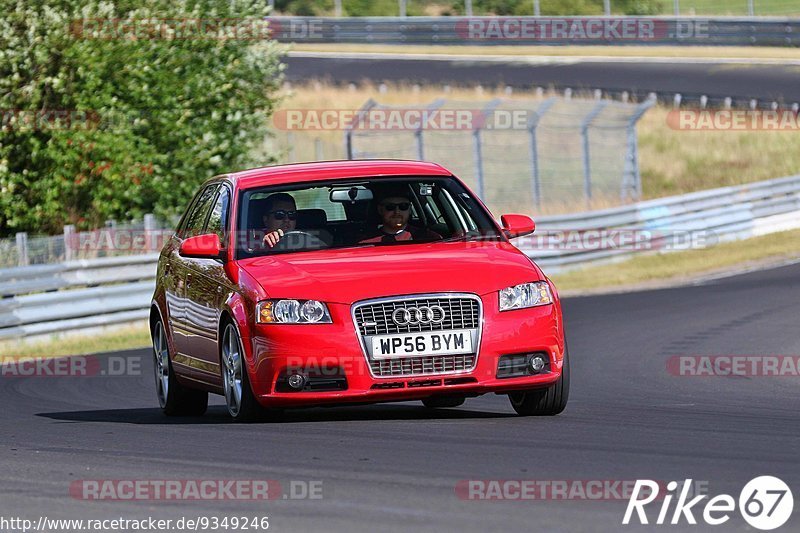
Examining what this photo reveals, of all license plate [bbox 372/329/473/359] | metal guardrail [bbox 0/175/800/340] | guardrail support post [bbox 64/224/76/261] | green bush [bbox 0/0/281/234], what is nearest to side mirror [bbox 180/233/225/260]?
license plate [bbox 372/329/473/359]

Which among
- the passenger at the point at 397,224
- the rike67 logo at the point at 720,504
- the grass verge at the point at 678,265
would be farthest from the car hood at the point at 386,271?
the grass verge at the point at 678,265

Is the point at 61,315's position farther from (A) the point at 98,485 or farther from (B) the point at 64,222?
(A) the point at 98,485

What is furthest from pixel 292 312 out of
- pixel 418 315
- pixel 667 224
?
pixel 667 224

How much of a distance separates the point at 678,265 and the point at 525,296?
60.0 feet

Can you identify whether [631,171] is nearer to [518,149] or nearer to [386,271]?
[518,149]

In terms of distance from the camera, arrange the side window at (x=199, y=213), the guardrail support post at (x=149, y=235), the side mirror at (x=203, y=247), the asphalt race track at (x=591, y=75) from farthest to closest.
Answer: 1. the asphalt race track at (x=591, y=75)
2. the guardrail support post at (x=149, y=235)
3. the side window at (x=199, y=213)
4. the side mirror at (x=203, y=247)

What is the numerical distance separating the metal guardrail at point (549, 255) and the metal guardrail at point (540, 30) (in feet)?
68.9

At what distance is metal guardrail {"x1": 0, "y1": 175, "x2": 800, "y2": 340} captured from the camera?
19844 mm

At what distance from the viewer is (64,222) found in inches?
1054

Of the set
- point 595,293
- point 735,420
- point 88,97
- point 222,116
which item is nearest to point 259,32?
point 222,116

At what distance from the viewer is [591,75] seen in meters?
50.0

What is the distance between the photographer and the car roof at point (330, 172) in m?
10.5

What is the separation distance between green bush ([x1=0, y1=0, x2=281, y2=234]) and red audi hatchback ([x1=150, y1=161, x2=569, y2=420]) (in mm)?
15370

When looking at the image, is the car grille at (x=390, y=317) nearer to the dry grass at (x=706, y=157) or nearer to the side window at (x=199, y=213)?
the side window at (x=199, y=213)
